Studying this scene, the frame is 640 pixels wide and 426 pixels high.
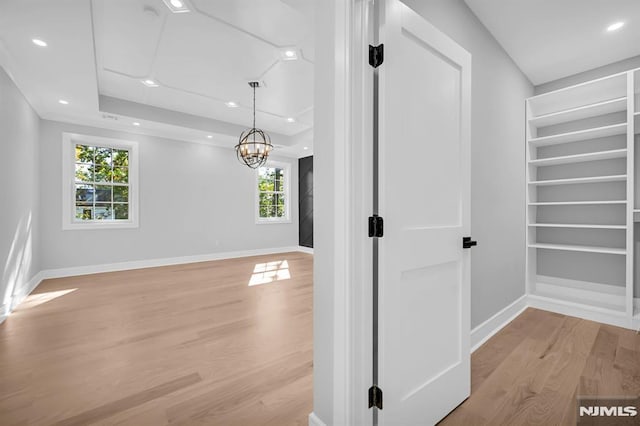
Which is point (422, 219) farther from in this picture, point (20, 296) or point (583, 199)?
point (20, 296)

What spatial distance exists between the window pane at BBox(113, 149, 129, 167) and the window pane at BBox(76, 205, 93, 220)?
0.89 meters

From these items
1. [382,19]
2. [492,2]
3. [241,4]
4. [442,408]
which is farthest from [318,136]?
[492,2]

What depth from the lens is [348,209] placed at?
1.20 metres

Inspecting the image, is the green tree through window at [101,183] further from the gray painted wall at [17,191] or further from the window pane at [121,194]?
the gray painted wall at [17,191]

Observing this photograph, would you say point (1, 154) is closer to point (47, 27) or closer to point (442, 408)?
point (47, 27)

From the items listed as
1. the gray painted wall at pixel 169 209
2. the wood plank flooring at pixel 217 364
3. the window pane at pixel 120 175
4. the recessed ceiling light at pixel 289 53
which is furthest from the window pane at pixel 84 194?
the recessed ceiling light at pixel 289 53

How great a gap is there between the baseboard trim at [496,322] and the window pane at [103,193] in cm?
592

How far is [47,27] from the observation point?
2250 millimetres

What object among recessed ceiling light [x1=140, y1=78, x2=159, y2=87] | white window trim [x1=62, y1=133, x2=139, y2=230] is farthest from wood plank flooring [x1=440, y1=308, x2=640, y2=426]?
white window trim [x1=62, y1=133, x2=139, y2=230]

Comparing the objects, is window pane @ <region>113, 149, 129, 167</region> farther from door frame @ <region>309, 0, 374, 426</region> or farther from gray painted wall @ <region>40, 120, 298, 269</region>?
door frame @ <region>309, 0, 374, 426</region>

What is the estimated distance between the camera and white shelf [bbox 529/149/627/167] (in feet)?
8.87

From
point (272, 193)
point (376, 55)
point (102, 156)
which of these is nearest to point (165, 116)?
point (102, 156)

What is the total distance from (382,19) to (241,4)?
1.68 metres

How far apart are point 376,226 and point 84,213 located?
5649 mm
